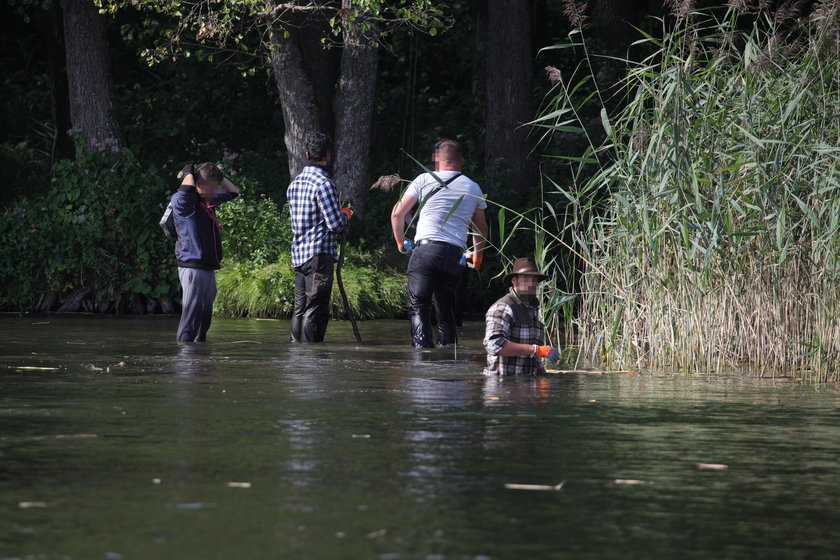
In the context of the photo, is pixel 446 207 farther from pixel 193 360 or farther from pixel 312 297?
pixel 193 360

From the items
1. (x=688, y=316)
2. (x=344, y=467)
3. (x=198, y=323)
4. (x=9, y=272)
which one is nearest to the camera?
(x=344, y=467)

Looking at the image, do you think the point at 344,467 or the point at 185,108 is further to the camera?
the point at 185,108

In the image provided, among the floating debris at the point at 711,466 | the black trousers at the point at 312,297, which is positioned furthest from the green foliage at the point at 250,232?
the floating debris at the point at 711,466

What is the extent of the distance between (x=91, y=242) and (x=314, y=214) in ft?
23.7

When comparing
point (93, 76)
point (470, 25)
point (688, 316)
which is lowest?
point (688, 316)

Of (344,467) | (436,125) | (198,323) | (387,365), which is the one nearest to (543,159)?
(436,125)

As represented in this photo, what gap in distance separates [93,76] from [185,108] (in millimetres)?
4369

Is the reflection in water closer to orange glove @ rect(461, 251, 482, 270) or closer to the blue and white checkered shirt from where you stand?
the blue and white checkered shirt

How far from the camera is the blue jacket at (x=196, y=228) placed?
14273 millimetres

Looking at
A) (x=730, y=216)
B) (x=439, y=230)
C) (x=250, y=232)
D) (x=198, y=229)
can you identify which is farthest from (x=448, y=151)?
(x=250, y=232)

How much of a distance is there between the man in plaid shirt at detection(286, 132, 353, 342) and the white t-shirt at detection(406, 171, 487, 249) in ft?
2.73

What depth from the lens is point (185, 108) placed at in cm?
2767

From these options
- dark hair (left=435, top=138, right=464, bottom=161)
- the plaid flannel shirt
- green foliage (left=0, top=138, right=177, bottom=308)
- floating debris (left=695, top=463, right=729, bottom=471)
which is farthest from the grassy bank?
floating debris (left=695, top=463, right=729, bottom=471)

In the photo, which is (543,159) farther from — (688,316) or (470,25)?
(688,316)
